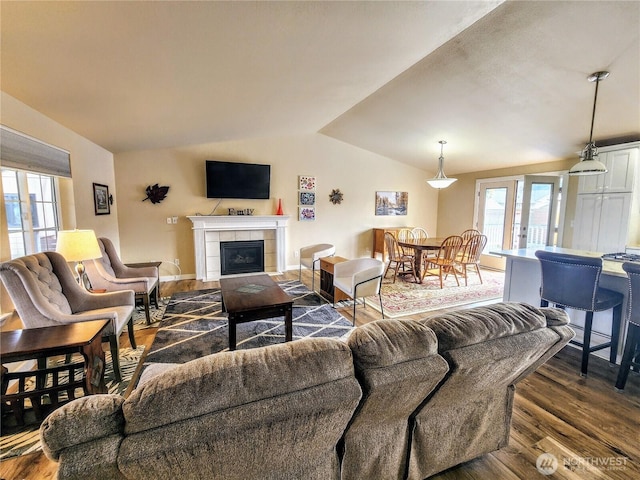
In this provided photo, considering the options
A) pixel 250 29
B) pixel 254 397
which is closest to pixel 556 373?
pixel 254 397

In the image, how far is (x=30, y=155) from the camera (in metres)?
2.34

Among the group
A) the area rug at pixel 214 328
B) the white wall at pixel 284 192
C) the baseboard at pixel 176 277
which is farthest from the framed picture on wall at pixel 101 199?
the area rug at pixel 214 328

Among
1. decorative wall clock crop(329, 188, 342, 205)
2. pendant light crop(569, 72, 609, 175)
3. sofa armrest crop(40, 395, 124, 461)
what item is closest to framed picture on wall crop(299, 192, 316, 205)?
decorative wall clock crop(329, 188, 342, 205)

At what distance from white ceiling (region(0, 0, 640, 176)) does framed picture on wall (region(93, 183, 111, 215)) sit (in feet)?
2.00

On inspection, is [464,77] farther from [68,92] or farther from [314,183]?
[68,92]

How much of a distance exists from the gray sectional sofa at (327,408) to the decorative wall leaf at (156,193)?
415 cm

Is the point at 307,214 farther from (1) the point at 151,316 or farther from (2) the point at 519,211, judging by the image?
(2) the point at 519,211

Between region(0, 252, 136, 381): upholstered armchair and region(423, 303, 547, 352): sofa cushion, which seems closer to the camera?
region(423, 303, 547, 352): sofa cushion

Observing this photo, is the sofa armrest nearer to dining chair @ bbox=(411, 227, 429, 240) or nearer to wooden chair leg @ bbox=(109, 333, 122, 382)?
wooden chair leg @ bbox=(109, 333, 122, 382)

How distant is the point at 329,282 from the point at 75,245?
2.82 m

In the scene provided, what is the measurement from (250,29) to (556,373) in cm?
345

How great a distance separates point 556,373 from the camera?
2.36m

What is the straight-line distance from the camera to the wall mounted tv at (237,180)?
5.12 metres

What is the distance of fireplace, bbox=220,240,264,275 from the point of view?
17.6 feet
